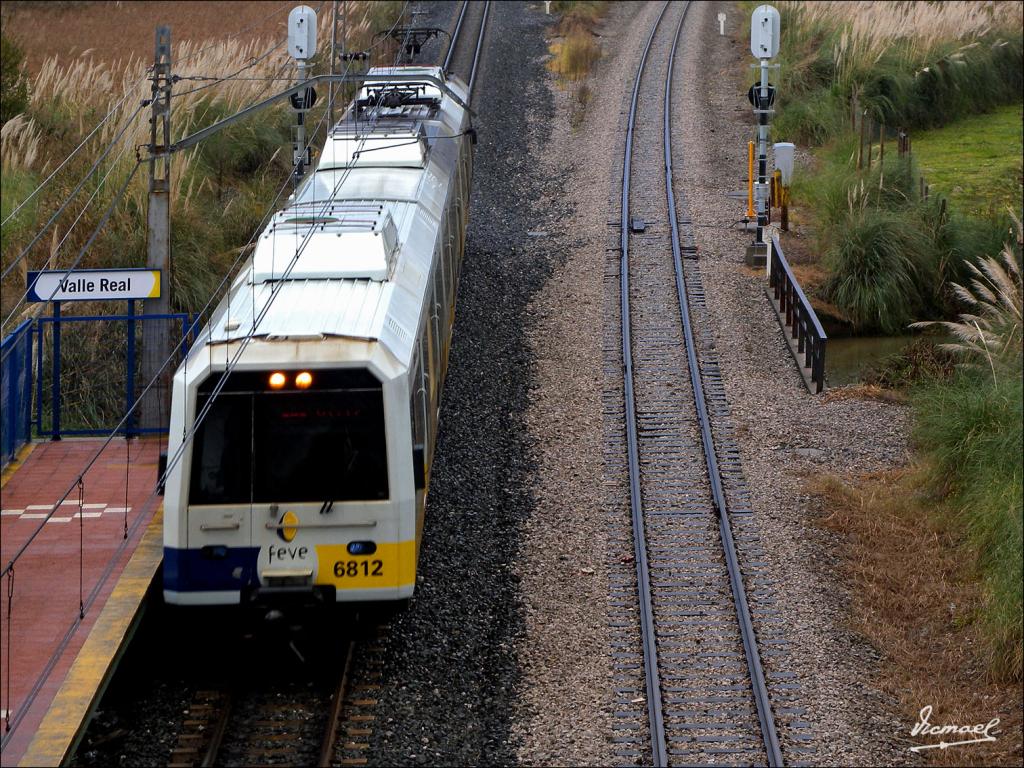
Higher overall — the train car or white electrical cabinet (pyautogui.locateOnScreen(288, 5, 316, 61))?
white electrical cabinet (pyautogui.locateOnScreen(288, 5, 316, 61))

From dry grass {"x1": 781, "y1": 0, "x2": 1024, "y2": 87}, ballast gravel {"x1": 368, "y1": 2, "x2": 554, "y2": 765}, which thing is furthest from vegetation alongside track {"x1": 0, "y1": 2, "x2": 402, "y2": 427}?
dry grass {"x1": 781, "y1": 0, "x2": 1024, "y2": 87}

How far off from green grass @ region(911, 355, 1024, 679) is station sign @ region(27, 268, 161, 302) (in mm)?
7524

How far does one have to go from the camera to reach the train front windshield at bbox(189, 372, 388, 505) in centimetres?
939

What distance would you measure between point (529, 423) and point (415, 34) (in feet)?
52.4

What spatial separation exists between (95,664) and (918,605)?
252 inches

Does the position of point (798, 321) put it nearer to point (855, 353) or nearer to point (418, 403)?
point (855, 353)

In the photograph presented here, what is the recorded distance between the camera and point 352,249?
1144 centimetres

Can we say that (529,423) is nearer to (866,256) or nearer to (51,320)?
(51,320)

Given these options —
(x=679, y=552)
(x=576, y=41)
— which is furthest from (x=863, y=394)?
(x=576, y=41)

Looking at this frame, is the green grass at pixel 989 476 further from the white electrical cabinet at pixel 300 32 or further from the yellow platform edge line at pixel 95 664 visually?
the white electrical cabinet at pixel 300 32

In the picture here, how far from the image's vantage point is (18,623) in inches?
374

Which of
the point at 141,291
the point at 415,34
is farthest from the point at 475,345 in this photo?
the point at 415,34

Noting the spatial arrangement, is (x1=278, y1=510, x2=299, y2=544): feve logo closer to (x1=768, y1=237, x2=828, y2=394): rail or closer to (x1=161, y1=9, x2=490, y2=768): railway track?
(x1=161, y1=9, x2=490, y2=768): railway track

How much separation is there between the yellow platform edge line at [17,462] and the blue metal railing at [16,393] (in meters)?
0.04
